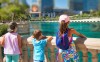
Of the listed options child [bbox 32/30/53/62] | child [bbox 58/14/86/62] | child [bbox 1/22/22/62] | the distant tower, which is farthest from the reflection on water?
the distant tower

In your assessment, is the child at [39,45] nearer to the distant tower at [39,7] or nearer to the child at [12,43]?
the child at [12,43]

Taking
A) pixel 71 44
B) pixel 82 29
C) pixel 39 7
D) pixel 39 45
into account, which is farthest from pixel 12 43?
pixel 39 7

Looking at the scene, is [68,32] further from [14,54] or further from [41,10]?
[41,10]

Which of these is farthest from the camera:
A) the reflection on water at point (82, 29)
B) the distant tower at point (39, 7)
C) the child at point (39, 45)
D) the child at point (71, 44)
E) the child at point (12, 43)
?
the distant tower at point (39, 7)

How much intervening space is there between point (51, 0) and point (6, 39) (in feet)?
554

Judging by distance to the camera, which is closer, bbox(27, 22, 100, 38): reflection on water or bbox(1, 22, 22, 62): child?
bbox(1, 22, 22, 62): child

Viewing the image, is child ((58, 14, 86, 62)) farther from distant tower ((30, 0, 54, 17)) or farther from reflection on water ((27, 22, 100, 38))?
distant tower ((30, 0, 54, 17))

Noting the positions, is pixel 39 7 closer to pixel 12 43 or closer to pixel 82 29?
pixel 82 29

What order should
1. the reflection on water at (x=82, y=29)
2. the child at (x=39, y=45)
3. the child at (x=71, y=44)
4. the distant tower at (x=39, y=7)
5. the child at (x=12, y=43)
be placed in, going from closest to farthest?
the child at (x=71, y=44), the child at (x=39, y=45), the child at (x=12, y=43), the reflection on water at (x=82, y=29), the distant tower at (x=39, y=7)

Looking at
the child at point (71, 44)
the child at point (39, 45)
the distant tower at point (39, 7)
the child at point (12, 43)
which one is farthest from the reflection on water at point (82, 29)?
the distant tower at point (39, 7)

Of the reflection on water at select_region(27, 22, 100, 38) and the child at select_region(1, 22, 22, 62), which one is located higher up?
the child at select_region(1, 22, 22, 62)

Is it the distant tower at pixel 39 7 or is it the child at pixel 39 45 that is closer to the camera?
the child at pixel 39 45

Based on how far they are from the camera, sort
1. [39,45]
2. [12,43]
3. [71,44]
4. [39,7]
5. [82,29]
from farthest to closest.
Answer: [39,7] < [82,29] < [12,43] < [39,45] < [71,44]

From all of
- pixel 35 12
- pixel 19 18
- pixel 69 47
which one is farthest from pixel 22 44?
pixel 35 12
